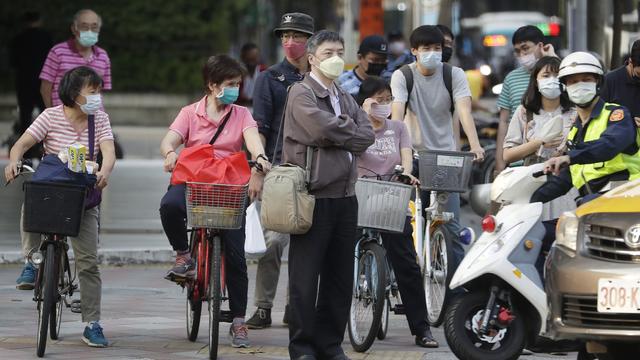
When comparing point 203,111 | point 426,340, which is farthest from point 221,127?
point 426,340

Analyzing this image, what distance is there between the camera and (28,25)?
1906 cm

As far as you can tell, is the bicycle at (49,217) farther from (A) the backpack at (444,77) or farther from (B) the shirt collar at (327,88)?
(A) the backpack at (444,77)

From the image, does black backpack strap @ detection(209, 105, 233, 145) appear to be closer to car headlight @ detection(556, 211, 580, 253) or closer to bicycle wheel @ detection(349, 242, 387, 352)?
bicycle wheel @ detection(349, 242, 387, 352)

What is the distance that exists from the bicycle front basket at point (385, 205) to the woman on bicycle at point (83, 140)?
1.56 m

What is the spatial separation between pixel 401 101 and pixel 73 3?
28.0 metres

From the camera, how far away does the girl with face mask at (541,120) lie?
33.0 ft

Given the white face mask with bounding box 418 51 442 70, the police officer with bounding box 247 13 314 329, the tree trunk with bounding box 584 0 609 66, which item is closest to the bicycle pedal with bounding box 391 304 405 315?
the police officer with bounding box 247 13 314 329

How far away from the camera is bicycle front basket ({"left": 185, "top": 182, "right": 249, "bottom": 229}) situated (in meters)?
8.96

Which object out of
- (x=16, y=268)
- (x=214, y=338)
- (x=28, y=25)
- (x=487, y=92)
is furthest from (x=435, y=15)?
(x=214, y=338)

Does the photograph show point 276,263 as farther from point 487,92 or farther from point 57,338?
point 487,92

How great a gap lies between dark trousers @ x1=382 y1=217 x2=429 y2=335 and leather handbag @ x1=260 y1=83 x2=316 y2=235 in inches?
64.0

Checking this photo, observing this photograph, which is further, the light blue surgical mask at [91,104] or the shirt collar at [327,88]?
the light blue surgical mask at [91,104]

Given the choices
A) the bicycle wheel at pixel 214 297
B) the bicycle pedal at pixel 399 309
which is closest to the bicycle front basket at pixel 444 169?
the bicycle pedal at pixel 399 309

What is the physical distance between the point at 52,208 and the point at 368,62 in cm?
345
